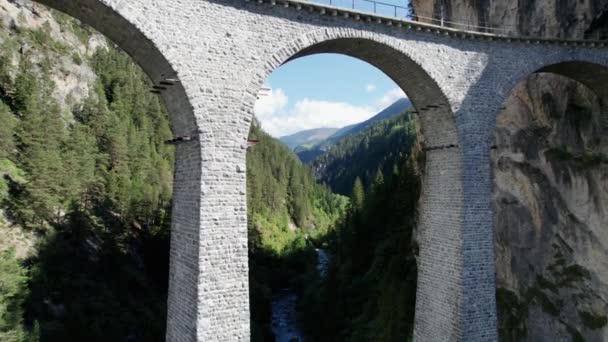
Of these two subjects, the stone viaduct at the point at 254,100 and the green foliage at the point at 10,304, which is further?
the green foliage at the point at 10,304

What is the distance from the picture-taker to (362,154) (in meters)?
156

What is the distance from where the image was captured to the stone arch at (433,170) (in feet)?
37.9

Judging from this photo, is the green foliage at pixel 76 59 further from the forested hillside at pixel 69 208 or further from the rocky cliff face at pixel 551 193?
the rocky cliff face at pixel 551 193

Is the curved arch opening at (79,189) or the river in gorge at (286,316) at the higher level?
the curved arch opening at (79,189)

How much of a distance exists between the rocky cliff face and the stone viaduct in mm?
1936

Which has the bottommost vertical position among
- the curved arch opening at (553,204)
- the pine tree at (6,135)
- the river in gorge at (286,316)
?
the river in gorge at (286,316)

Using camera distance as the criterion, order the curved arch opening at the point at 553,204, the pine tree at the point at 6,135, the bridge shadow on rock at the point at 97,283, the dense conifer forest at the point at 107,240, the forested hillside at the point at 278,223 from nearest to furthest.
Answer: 1. the curved arch opening at the point at 553,204
2. the dense conifer forest at the point at 107,240
3. the bridge shadow on rock at the point at 97,283
4. the pine tree at the point at 6,135
5. the forested hillside at the point at 278,223

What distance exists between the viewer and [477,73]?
41.7 feet

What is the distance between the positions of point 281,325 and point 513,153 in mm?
26142

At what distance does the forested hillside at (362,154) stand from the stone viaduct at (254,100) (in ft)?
333

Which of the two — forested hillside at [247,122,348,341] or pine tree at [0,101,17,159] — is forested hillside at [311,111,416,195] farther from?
pine tree at [0,101,17,159]

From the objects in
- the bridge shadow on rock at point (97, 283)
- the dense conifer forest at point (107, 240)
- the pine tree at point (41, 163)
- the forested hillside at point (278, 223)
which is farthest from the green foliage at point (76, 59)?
the bridge shadow on rock at point (97, 283)

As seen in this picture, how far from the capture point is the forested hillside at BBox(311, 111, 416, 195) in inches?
5058

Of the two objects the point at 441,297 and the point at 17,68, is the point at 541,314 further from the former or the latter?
the point at 17,68
